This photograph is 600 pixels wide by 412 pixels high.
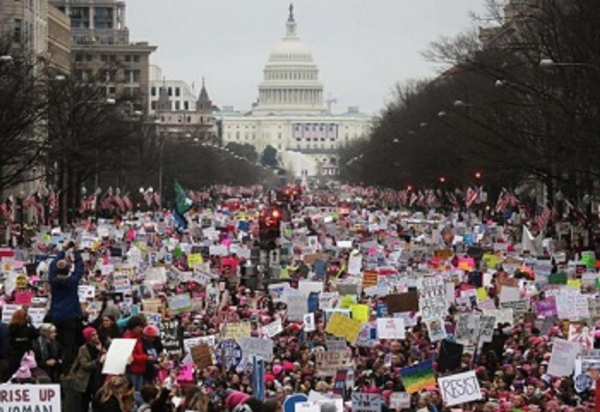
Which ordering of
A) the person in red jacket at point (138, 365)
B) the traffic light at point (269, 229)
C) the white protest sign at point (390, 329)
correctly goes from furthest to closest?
1. the traffic light at point (269, 229)
2. the white protest sign at point (390, 329)
3. the person in red jacket at point (138, 365)

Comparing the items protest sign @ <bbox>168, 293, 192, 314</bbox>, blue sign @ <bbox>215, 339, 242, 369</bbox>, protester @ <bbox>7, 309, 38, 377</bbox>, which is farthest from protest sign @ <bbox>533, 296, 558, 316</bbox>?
protester @ <bbox>7, 309, 38, 377</bbox>

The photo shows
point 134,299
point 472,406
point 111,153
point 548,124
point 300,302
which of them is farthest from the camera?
point 111,153

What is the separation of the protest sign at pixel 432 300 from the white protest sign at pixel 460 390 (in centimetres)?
663

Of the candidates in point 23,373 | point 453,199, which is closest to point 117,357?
point 23,373

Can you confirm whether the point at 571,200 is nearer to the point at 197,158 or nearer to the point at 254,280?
the point at 254,280

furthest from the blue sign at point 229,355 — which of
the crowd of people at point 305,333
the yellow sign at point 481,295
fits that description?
the yellow sign at point 481,295

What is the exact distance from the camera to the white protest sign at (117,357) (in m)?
20.2

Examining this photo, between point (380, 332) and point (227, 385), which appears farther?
point (380, 332)

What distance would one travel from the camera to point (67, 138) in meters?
75.4

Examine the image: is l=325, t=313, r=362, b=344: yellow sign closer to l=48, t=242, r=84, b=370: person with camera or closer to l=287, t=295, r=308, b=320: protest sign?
l=48, t=242, r=84, b=370: person with camera

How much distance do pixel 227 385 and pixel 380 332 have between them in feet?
14.4

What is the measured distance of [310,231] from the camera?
61.3 metres

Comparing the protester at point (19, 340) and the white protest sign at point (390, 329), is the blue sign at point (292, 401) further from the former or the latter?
the white protest sign at point (390, 329)

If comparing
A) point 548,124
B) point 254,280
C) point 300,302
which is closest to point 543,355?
point 300,302
